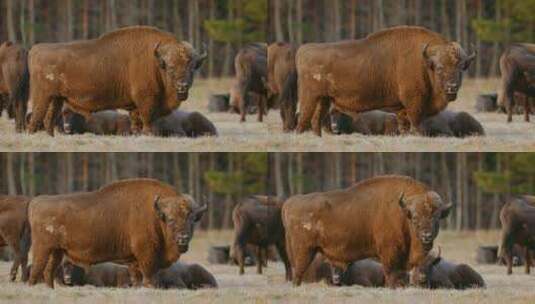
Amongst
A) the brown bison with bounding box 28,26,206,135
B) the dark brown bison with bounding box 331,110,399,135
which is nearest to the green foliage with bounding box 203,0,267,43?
the brown bison with bounding box 28,26,206,135

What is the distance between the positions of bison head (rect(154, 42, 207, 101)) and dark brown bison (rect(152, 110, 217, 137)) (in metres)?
0.76

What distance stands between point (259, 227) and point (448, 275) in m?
2.30

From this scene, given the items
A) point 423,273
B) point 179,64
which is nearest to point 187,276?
point 179,64

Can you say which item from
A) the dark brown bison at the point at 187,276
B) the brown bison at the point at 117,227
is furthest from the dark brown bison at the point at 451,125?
the brown bison at the point at 117,227

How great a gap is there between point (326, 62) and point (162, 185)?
2.67 meters

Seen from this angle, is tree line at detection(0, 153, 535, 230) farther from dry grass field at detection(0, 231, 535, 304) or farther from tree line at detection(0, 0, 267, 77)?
tree line at detection(0, 0, 267, 77)

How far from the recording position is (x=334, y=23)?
24641mm

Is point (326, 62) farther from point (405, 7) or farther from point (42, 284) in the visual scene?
point (42, 284)

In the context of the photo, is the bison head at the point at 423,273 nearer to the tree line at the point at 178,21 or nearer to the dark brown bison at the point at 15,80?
the tree line at the point at 178,21

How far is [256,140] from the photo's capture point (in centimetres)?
2427

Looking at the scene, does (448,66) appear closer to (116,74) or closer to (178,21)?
(178,21)

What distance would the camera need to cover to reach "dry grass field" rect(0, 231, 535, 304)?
74.0 ft

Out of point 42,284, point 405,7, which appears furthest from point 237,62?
point 42,284

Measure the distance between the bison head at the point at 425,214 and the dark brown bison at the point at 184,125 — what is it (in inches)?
133
